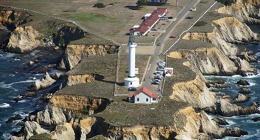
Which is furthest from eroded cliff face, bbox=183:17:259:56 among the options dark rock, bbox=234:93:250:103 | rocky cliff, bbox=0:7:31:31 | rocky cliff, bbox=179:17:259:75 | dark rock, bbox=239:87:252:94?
rocky cliff, bbox=0:7:31:31

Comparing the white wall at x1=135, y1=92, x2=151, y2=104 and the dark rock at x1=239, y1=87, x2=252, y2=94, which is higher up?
the white wall at x1=135, y1=92, x2=151, y2=104

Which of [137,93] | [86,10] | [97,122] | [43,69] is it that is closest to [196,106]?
[137,93]

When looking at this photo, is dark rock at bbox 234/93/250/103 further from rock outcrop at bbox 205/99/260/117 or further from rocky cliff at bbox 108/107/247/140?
rocky cliff at bbox 108/107/247/140

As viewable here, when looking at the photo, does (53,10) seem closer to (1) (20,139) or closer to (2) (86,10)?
(2) (86,10)

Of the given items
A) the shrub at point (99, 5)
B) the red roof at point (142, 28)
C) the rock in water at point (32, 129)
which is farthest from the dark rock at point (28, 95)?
the shrub at point (99, 5)

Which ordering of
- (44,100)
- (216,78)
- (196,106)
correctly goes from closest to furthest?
1. (196,106)
2. (44,100)
3. (216,78)

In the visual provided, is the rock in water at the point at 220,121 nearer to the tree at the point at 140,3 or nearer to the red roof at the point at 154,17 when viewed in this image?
the red roof at the point at 154,17

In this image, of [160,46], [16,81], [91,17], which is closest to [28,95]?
[16,81]
